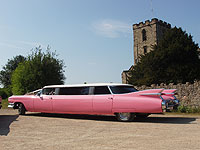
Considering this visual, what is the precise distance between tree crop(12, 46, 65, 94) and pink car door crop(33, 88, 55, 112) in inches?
511

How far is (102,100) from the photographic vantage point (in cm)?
962

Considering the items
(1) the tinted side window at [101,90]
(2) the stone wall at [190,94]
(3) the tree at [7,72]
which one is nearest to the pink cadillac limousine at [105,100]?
(1) the tinted side window at [101,90]

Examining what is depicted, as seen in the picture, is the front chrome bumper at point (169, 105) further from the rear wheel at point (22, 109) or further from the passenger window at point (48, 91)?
the rear wheel at point (22, 109)

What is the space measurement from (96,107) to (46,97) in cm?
286

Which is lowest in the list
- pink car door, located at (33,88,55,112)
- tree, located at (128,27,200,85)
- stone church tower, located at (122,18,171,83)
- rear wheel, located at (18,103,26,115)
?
rear wheel, located at (18,103,26,115)

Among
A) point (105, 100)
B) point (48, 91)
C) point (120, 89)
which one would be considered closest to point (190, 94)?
point (120, 89)

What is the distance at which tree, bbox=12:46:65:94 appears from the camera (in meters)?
24.5

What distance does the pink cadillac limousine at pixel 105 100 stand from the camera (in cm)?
874

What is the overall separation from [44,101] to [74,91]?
1.73m

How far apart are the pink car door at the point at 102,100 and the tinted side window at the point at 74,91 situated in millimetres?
514

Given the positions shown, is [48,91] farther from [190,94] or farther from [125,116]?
[190,94]

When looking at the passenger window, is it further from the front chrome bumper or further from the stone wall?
the stone wall

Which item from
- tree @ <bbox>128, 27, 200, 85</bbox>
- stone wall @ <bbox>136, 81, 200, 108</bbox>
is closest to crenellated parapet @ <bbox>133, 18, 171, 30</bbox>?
tree @ <bbox>128, 27, 200, 85</bbox>

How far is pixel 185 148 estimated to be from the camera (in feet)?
15.8
